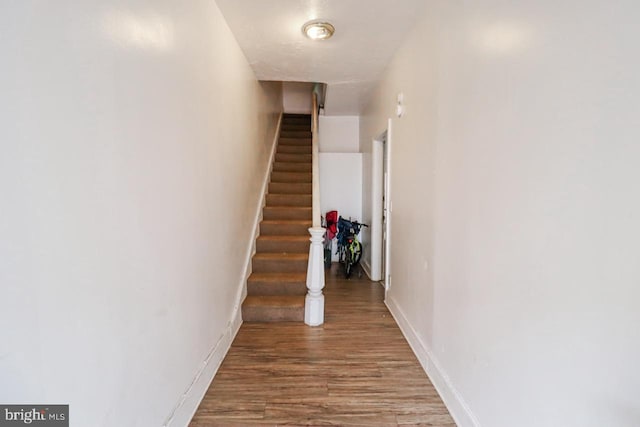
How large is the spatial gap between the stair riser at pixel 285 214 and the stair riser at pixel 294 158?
4.54 feet

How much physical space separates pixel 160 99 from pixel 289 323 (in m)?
2.19

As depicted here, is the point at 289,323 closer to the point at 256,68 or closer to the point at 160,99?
the point at 160,99

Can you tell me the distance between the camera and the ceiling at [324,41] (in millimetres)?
2152

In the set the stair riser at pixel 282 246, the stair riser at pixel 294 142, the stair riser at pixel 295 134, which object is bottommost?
the stair riser at pixel 282 246

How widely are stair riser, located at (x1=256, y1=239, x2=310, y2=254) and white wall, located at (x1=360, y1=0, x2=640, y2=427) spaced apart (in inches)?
71.2

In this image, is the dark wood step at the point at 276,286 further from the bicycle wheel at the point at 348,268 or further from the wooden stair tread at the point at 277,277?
the bicycle wheel at the point at 348,268

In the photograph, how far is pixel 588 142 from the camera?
89 centimetres

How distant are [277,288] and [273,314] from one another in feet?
1.01

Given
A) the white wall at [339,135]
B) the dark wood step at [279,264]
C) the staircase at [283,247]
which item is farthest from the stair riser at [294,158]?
the dark wood step at [279,264]

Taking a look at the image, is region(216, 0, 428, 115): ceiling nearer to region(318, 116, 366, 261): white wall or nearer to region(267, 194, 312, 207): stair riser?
region(318, 116, 366, 261): white wall

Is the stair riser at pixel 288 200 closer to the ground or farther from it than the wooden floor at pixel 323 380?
farther from it

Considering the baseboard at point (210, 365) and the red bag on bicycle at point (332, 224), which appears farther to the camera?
the red bag on bicycle at point (332, 224)

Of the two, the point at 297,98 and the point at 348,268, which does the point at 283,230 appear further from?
the point at 297,98

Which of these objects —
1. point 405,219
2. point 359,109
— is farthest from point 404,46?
point 359,109
